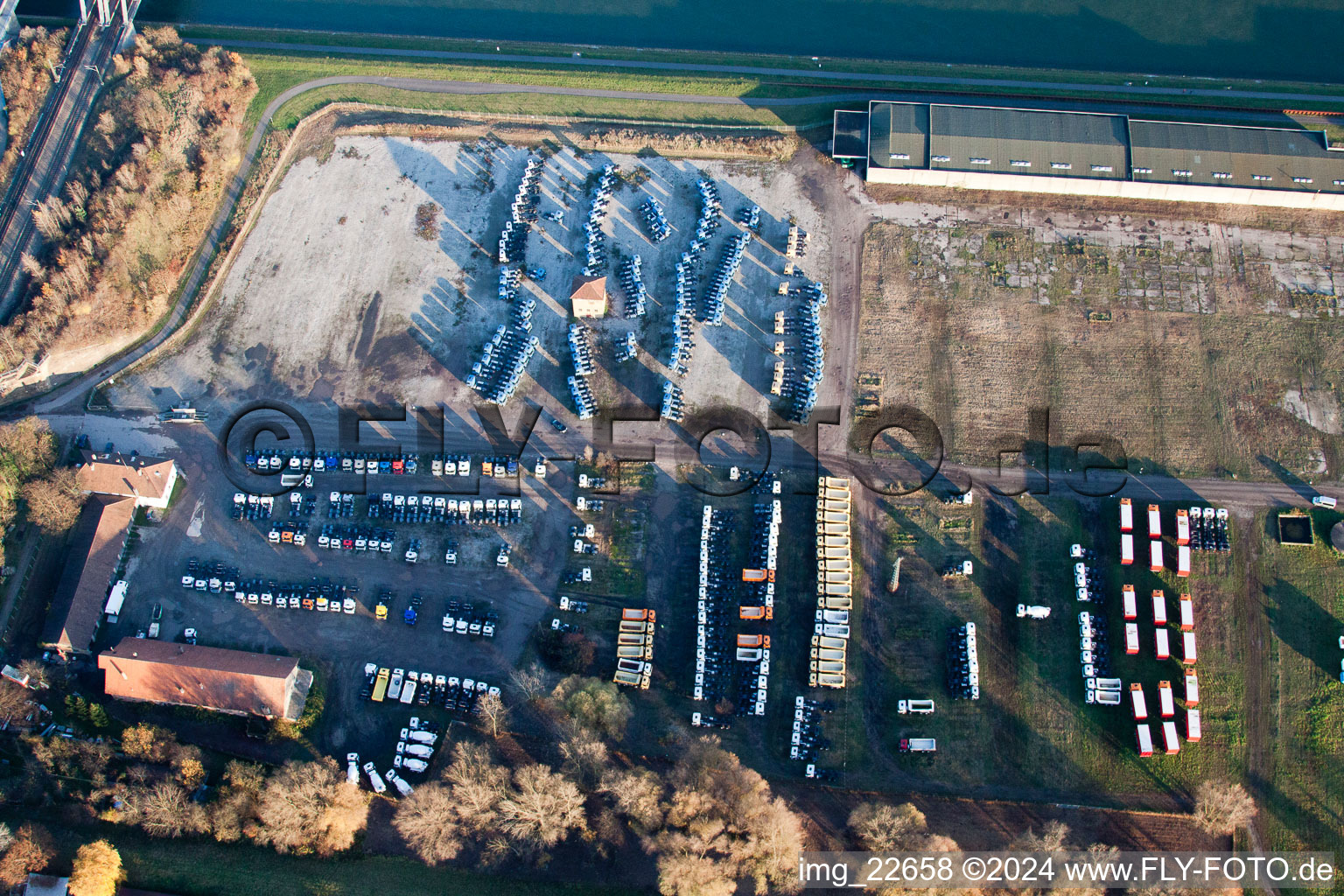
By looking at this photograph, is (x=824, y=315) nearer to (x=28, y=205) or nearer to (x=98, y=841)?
(x=98, y=841)

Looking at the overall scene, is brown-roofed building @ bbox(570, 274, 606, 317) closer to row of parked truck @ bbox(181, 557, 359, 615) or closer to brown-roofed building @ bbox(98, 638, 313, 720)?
row of parked truck @ bbox(181, 557, 359, 615)

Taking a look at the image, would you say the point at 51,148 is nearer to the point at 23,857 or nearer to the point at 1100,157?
the point at 23,857

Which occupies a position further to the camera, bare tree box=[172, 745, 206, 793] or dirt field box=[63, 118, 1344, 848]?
dirt field box=[63, 118, 1344, 848]

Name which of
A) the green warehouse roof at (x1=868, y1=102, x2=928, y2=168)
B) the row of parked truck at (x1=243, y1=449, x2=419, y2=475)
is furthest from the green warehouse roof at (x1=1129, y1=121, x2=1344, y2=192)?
the row of parked truck at (x1=243, y1=449, x2=419, y2=475)

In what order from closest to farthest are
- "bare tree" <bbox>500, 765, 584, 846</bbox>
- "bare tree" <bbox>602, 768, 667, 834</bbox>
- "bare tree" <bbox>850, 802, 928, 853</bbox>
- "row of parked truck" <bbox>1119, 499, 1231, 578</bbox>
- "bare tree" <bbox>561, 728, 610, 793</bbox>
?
"bare tree" <bbox>850, 802, 928, 853</bbox> → "bare tree" <bbox>602, 768, 667, 834</bbox> → "bare tree" <bbox>500, 765, 584, 846</bbox> → "bare tree" <bbox>561, 728, 610, 793</bbox> → "row of parked truck" <bbox>1119, 499, 1231, 578</bbox>

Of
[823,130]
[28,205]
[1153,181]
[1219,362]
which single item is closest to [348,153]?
[28,205]
